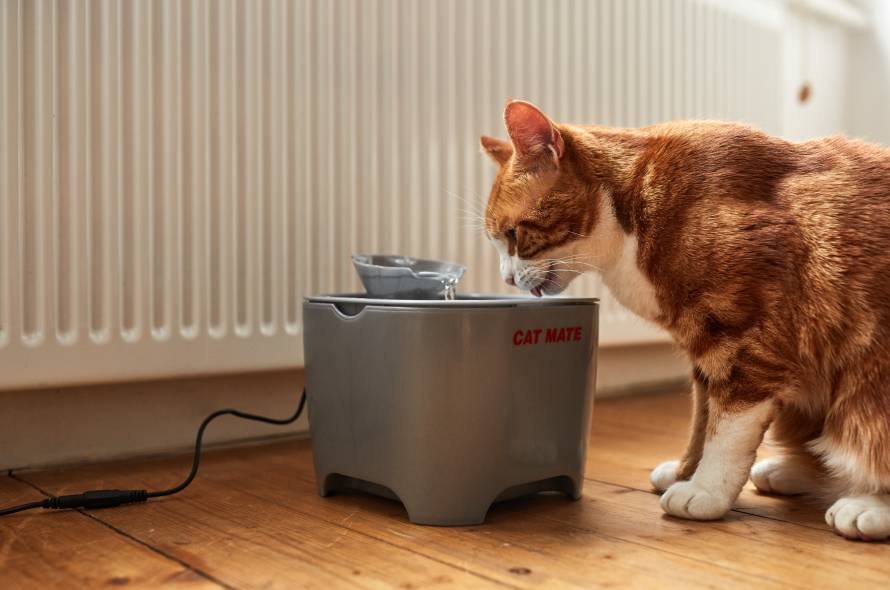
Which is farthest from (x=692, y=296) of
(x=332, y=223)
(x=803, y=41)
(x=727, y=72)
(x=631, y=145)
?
(x=803, y=41)

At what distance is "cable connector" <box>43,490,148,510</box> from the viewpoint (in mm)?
1031

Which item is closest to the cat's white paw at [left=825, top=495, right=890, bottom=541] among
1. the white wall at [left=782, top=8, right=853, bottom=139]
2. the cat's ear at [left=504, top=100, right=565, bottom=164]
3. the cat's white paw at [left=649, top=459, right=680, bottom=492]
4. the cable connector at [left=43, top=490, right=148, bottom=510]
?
the cat's white paw at [left=649, top=459, right=680, bottom=492]

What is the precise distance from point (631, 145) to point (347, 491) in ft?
1.91

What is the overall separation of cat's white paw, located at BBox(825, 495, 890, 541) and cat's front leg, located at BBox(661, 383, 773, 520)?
0.34 ft

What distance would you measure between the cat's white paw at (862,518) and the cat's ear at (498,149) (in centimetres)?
60

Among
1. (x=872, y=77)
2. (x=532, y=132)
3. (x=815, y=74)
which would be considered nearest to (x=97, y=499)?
(x=532, y=132)

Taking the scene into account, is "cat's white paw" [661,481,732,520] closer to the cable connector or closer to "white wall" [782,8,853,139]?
the cable connector

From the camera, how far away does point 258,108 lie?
1356 mm

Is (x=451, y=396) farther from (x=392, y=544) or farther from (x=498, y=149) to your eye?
(x=498, y=149)

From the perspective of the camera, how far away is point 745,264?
3.14 ft

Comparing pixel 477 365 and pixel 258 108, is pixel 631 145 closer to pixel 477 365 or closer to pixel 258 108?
pixel 477 365

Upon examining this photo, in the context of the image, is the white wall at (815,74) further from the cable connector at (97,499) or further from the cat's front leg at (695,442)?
the cable connector at (97,499)

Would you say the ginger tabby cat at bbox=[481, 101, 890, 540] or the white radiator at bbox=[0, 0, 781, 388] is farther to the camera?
the white radiator at bbox=[0, 0, 781, 388]

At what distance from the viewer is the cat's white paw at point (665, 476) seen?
1.14 meters
